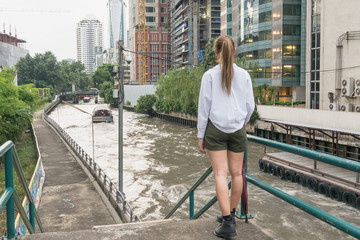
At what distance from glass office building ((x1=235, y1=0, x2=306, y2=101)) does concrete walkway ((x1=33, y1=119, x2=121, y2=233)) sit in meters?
36.6

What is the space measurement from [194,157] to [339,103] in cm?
1729

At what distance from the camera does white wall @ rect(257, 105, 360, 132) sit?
30803mm

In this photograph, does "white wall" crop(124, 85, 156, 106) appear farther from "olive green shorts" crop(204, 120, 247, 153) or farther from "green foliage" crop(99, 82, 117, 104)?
"olive green shorts" crop(204, 120, 247, 153)

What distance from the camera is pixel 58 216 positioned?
57.2 feet

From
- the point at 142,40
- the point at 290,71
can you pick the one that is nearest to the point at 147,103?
the point at 290,71

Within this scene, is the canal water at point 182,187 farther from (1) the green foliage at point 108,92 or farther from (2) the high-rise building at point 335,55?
(1) the green foliage at point 108,92

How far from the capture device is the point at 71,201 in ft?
64.7

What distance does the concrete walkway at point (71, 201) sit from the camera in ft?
54.0

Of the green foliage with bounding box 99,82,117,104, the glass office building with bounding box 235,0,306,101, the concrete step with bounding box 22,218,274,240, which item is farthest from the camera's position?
the green foliage with bounding box 99,82,117,104

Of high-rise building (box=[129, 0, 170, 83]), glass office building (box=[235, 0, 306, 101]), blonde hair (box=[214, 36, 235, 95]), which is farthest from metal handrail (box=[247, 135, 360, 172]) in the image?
high-rise building (box=[129, 0, 170, 83])

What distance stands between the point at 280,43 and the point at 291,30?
2.59 m

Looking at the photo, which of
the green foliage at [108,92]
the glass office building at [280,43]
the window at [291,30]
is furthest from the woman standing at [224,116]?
the green foliage at [108,92]

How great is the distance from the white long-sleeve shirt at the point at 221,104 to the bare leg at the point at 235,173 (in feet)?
0.98

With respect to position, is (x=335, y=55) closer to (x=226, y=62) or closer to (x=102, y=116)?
(x=226, y=62)
